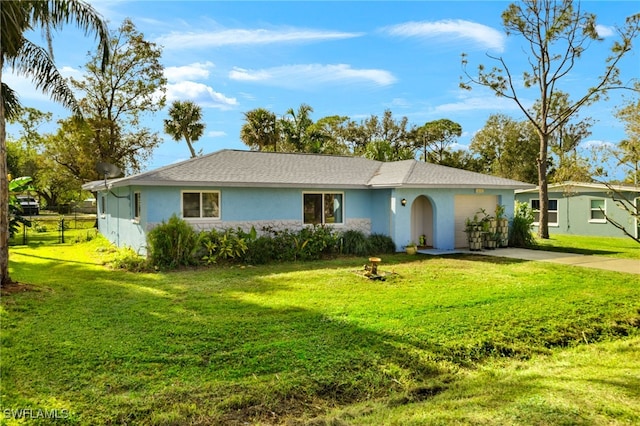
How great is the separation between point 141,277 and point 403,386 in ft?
26.8

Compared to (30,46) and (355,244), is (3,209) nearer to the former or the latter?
(30,46)

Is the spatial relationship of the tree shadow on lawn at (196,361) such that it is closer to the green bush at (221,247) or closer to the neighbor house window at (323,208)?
the green bush at (221,247)

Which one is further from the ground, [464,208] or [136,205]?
[136,205]

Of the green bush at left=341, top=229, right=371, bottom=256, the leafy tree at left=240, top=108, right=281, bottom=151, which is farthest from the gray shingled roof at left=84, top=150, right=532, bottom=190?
the leafy tree at left=240, top=108, right=281, bottom=151

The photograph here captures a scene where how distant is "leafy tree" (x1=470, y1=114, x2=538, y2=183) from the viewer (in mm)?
41125

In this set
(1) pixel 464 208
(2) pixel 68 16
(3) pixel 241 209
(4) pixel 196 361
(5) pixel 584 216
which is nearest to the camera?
(4) pixel 196 361

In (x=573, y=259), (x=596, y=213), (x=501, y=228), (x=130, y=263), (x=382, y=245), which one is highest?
(x=596, y=213)

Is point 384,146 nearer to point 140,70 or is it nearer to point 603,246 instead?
point 603,246

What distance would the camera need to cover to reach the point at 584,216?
23047 mm

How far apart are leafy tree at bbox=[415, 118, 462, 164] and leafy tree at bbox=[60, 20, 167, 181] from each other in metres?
27.2

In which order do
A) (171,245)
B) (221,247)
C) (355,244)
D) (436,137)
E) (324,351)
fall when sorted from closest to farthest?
1. (324,351)
2. (171,245)
3. (221,247)
4. (355,244)
5. (436,137)

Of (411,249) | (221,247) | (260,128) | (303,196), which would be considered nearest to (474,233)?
(411,249)

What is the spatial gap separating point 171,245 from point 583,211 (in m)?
21.6

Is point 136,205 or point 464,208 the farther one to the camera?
point 464,208
